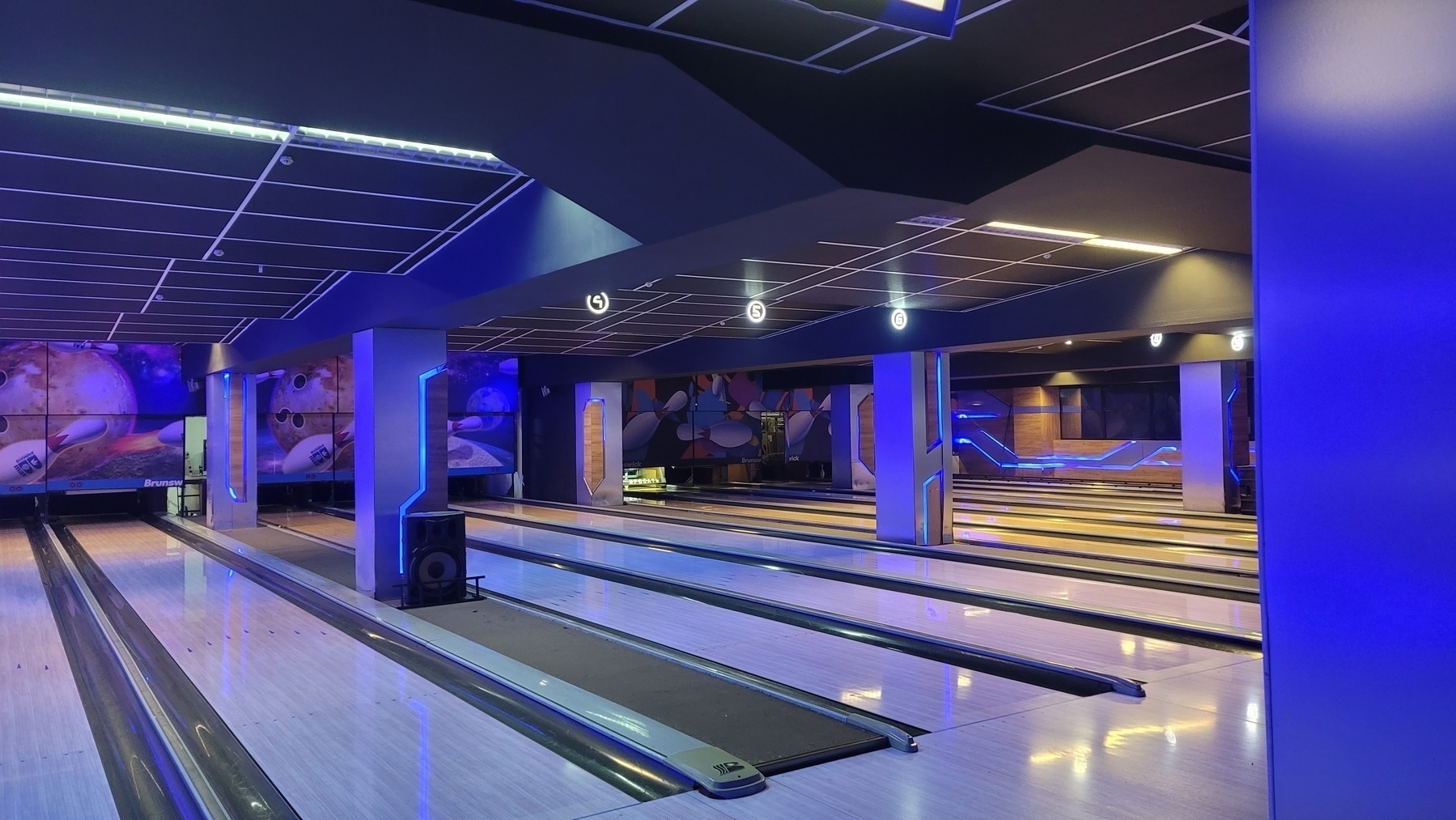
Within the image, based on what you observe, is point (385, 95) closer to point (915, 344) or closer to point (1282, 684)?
point (1282, 684)

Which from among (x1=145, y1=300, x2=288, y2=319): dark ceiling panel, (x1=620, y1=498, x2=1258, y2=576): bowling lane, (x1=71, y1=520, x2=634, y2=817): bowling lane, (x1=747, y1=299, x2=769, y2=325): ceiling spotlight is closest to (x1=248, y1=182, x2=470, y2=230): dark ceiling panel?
(x1=71, y1=520, x2=634, y2=817): bowling lane

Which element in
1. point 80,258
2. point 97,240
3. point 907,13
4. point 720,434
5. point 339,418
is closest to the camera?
point 907,13

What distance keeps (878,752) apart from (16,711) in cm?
462

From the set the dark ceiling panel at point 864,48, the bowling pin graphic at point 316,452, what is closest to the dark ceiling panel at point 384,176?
the dark ceiling panel at point 864,48

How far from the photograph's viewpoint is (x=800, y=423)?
25.5 meters

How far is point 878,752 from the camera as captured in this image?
455 cm

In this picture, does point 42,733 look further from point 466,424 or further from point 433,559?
point 466,424

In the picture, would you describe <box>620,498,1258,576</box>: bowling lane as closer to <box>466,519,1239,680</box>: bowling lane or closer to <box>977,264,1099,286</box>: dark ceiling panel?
<box>466,519,1239,680</box>: bowling lane

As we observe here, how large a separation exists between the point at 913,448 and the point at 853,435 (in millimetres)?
9528

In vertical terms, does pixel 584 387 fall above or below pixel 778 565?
above

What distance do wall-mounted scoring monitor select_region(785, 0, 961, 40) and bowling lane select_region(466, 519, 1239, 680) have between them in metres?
4.40

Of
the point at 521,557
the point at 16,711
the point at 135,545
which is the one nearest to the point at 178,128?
the point at 16,711

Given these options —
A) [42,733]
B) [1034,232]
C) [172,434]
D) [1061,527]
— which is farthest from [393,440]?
[172,434]

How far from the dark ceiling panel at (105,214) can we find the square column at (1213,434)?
549 inches
